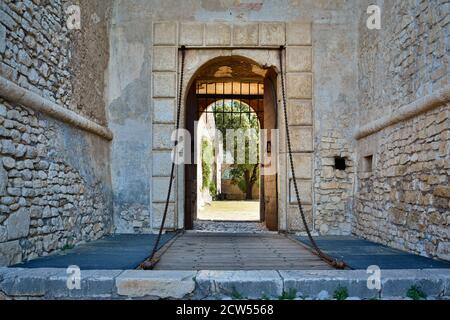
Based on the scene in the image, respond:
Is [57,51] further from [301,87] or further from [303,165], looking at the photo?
[303,165]

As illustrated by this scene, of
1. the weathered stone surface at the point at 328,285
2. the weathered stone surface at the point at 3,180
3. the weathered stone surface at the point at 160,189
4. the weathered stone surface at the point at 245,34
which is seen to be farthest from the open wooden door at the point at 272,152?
the weathered stone surface at the point at 3,180

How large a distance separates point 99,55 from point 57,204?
8.17ft

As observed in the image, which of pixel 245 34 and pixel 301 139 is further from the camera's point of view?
pixel 245 34

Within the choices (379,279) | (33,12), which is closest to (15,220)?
(33,12)

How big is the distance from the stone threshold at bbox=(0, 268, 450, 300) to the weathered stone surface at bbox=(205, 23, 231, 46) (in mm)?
4196

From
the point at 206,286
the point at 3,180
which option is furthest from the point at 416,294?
the point at 3,180

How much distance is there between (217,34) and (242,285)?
14.3 feet

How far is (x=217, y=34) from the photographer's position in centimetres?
Answer: 634

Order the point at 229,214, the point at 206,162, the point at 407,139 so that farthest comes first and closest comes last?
1. the point at 206,162
2. the point at 229,214
3. the point at 407,139

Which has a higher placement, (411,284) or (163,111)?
(163,111)

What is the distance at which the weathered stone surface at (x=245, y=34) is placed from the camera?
6.33m

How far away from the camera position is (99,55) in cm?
594

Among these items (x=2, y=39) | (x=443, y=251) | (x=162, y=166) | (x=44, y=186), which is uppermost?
(x=2, y=39)

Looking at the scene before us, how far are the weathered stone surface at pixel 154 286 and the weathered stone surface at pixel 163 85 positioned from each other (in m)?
3.78
